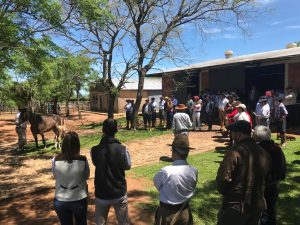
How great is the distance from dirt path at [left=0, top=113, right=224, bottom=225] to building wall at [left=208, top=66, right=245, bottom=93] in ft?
19.5

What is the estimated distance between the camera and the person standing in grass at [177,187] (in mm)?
3625

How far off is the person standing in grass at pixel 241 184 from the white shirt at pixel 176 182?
286 millimetres

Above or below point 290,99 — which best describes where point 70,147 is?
below

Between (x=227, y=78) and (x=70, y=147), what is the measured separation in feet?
57.7

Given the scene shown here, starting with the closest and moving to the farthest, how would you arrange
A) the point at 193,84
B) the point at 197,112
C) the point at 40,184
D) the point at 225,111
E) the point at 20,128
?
Answer: the point at 40,184 → the point at 20,128 → the point at 225,111 → the point at 197,112 → the point at 193,84

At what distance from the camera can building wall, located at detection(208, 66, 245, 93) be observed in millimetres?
19922

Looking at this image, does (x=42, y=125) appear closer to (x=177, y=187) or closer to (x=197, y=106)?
(x=197, y=106)

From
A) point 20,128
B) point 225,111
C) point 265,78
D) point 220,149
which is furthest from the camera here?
point 265,78

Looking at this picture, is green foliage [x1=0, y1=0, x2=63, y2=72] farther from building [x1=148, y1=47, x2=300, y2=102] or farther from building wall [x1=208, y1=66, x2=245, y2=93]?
building wall [x1=208, y1=66, x2=245, y2=93]

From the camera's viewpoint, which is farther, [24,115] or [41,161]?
[24,115]

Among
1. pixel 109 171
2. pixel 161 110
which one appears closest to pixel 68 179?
pixel 109 171

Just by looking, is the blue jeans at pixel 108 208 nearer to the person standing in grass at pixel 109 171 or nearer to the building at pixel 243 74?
the person standing in grass at pixel 109 171

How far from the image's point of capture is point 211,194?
285 inches

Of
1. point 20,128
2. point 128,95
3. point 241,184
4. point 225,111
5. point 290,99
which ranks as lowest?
point 20,128
